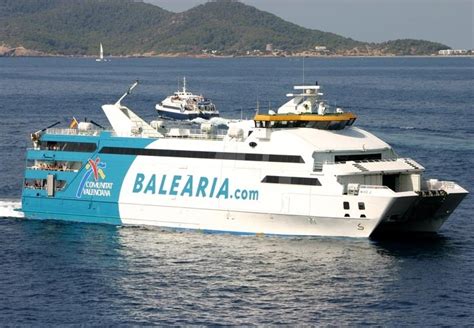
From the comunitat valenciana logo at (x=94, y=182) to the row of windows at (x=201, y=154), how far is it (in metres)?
0.73

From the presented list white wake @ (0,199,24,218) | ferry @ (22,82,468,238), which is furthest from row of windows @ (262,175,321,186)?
white wake @ (0,199,24,218)

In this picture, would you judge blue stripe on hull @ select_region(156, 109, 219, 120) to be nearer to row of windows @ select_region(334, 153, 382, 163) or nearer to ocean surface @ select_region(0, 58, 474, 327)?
ocean surface @ select_region(0, 58, 474, 327)

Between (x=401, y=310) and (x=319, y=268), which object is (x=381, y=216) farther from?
(x=401, y=310)

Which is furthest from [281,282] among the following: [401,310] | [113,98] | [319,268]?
[113,98]

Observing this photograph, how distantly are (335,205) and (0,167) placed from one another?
29.3 metres

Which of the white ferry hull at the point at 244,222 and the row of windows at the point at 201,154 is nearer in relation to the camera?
the white ferry hull at the point at 244,222

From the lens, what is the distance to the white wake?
55781 mm

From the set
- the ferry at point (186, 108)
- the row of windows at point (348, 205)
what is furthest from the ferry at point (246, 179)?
the ferry at point (186, 108)

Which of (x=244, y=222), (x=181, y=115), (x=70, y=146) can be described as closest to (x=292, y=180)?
(x=244, y=222)

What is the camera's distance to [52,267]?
147ft

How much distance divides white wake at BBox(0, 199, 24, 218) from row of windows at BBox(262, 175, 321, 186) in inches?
552

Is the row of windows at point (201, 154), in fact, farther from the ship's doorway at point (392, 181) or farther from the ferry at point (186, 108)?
the ferry at point (186, 108)

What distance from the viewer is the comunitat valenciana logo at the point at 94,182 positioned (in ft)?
174

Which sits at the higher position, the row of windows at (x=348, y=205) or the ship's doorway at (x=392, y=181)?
the ship's doorway at (x=392, y=181)
